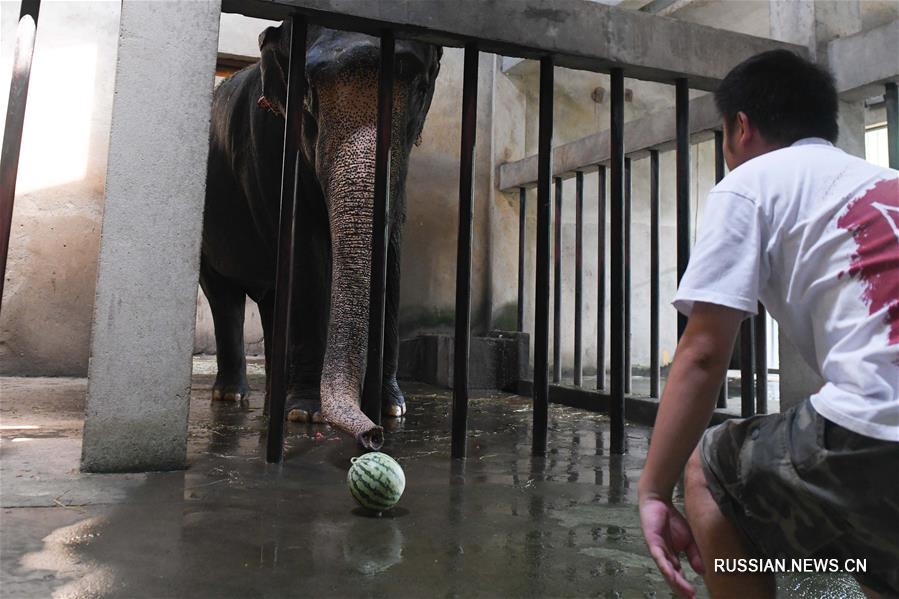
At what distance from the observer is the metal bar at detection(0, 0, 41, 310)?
2510mm

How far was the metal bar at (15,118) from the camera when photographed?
251 centimetres

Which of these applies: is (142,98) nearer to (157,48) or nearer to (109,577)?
(157,48)

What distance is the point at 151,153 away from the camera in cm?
253

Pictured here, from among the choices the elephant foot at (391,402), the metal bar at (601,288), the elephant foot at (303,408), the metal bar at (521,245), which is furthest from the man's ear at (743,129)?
the metal bar at (521,245)

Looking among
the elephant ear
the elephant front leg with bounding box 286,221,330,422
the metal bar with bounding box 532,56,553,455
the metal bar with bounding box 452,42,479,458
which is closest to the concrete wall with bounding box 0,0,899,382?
the elephant front leg with bounding box 286,221,330,422

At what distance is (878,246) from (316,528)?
1474 mm

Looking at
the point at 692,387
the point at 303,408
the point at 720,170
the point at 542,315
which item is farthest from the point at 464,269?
the point at 720,170

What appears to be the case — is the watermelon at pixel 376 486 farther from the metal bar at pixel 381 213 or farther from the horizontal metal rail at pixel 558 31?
A: the horizontal metal rail at pixel 558 31

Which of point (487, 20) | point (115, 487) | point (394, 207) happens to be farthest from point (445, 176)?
point (115, 487)

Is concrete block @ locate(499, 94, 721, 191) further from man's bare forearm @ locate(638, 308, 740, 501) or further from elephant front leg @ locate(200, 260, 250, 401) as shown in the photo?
elephant front leg @ locate(200, 260, 250, 401)

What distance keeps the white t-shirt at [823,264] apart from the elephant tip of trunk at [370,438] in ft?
5.04

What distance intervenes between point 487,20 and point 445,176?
15.1 feet

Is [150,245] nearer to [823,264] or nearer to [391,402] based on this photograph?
[823,264]

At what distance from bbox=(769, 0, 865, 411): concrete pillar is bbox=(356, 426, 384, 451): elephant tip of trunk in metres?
2.19
